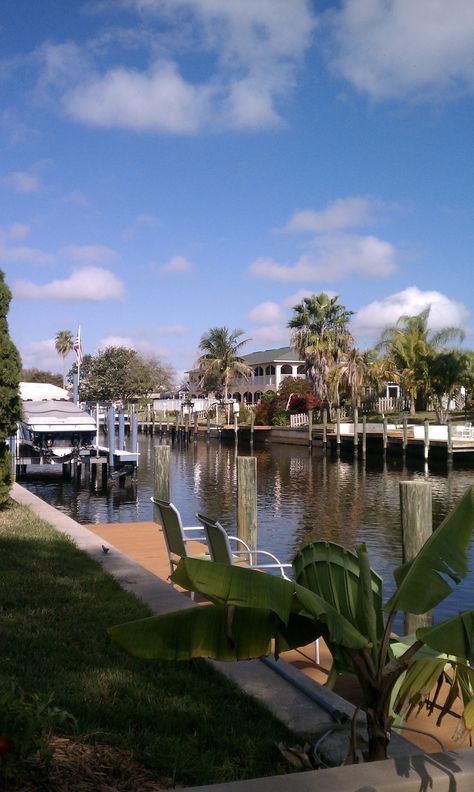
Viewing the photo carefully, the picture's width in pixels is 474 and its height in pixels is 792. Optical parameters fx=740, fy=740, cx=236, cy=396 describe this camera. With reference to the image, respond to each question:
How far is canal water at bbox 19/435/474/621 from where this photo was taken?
16.8 m

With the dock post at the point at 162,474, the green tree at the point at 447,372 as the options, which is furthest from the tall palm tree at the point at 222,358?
the dock post at the point at 162,474

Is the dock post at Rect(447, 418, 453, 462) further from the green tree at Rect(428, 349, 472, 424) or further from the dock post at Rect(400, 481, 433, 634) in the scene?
the dock post at Rect(400, 481, 433, 634)

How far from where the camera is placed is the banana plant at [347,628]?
131 inches

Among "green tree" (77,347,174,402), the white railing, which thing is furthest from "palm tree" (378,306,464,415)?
"green tree" (77,347,174,402)

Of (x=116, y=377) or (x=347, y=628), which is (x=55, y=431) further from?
(x=116, y=377)

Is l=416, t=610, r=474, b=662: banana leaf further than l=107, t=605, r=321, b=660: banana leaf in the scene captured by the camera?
No

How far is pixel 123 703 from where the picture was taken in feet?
14.1

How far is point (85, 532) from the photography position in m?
11.2

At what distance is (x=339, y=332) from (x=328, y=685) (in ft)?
178

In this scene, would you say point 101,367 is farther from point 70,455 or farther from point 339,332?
point 70,455

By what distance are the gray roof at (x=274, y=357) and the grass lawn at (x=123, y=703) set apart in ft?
A: 225

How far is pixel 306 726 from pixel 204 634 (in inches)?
47.5

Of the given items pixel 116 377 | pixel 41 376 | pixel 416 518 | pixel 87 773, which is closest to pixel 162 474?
pixel 416 518

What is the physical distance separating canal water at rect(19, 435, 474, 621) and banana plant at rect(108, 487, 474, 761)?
719cm
